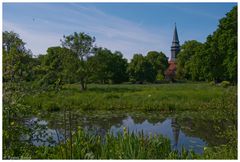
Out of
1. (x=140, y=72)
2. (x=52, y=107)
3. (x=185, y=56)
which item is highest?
(x=185, y=56)

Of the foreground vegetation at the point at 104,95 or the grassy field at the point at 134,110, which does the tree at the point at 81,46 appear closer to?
the foreground vegetation at the point at 104,95

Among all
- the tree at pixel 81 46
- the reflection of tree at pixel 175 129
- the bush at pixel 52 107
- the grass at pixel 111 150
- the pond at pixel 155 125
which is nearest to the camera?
the grass at pixel 111 150

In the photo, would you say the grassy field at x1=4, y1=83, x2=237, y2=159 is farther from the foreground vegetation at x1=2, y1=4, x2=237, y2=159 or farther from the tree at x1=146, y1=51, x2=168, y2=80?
the tree at x1=146, y1=51, x2=168, y2=80

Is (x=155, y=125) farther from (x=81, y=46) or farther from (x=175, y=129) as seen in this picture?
(x=81, y=46)

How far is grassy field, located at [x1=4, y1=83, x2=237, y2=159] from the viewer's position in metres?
3.61

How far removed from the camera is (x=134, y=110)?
14.6 metres

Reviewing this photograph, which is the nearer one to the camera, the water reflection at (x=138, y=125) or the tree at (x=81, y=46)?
the water reflection at (x=138, y=125)

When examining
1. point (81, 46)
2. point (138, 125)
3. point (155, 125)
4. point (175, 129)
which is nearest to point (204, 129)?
point (175, 129)

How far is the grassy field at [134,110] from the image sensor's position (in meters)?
3.61

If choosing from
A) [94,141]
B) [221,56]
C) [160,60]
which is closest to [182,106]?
[221,56]

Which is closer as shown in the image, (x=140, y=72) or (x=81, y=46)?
(x=81, y=46)

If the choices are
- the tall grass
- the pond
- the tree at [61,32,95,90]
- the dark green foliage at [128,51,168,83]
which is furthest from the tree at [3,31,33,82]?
the dark green foliage at [128,51,168,83]

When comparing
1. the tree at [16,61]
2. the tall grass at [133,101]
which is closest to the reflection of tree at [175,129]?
the tall grass at [133,101]

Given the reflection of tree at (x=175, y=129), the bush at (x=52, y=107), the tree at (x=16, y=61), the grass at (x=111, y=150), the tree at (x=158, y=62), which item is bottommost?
the reflection of tree at (x=175, y=129)
